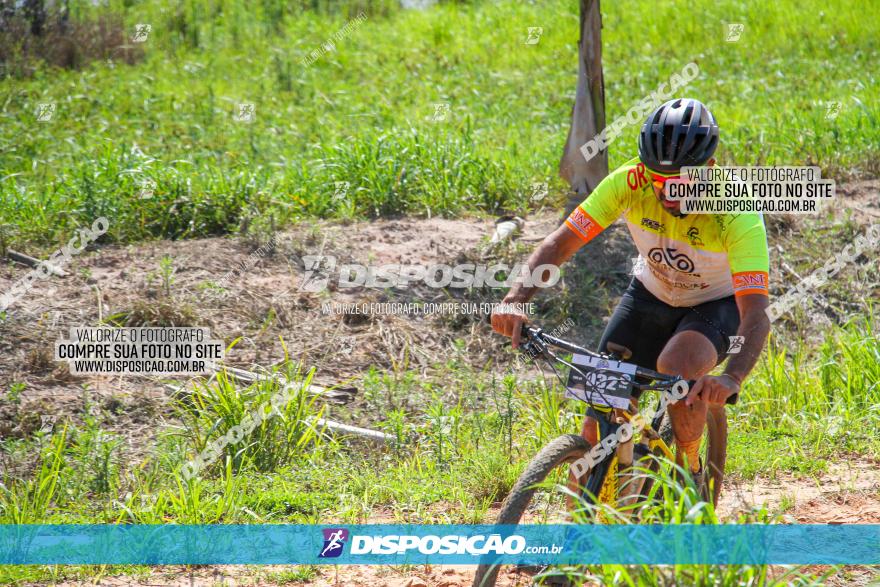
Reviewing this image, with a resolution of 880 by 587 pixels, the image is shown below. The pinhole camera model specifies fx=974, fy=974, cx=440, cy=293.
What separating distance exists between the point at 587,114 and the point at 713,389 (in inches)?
191

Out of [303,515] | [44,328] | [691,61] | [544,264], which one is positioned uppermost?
[691,61]

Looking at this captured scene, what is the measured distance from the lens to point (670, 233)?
4449mm

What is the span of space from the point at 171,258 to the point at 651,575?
5218mm

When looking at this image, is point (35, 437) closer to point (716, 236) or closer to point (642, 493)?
point (642, 493)

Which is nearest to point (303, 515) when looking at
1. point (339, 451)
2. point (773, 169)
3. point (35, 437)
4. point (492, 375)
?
point (339, 451)

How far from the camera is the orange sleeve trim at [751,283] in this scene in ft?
13.2

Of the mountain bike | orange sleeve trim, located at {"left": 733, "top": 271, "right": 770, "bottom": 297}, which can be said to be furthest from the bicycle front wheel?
orange sleeve trim, located at {"left": 733, "top": 271, "right": 770, "bottom": 297}

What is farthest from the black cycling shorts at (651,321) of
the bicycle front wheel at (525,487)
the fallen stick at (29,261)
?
the fallen stick at (29,261)

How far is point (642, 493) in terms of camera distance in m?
4.29

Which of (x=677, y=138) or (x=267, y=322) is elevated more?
(x=677, y=138)

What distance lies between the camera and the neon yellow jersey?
14.2 ft

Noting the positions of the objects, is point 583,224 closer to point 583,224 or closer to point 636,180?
point 583,224

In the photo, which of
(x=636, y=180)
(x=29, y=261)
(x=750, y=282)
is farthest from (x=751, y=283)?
(x=29, y=261)

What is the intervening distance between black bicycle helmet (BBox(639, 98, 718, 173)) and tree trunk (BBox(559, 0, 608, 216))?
12.6 feet
